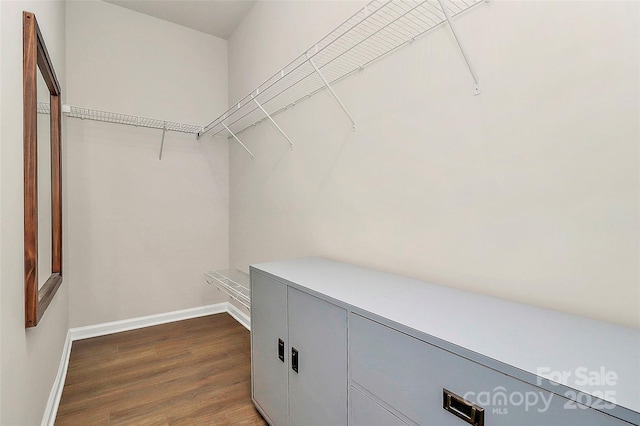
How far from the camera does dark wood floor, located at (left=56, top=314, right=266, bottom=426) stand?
1746 millimetres

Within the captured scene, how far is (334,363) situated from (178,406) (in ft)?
4.14

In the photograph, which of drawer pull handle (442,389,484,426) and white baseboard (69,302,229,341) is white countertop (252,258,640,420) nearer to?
drawer pull handle (442,389,484,426)

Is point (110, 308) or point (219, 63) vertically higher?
point (219, 63)

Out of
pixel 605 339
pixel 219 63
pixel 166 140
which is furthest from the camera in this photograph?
pixel 219 63

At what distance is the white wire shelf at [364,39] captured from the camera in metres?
1.25

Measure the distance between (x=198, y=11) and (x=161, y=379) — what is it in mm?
3149

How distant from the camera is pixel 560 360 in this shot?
665 millimetres

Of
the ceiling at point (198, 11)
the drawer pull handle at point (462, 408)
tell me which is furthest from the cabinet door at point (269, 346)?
the ceiling at point (198, 11)

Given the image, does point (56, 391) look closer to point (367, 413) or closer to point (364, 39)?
point (367, 413)

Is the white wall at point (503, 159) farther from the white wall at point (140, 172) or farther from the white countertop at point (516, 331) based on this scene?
the white wall at point (140, 172)

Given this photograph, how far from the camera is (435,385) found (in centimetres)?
81

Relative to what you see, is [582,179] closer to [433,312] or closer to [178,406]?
[433,312]

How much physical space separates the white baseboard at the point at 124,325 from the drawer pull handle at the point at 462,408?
6.91 feet

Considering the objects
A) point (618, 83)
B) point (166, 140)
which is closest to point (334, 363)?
point (618, 83)
